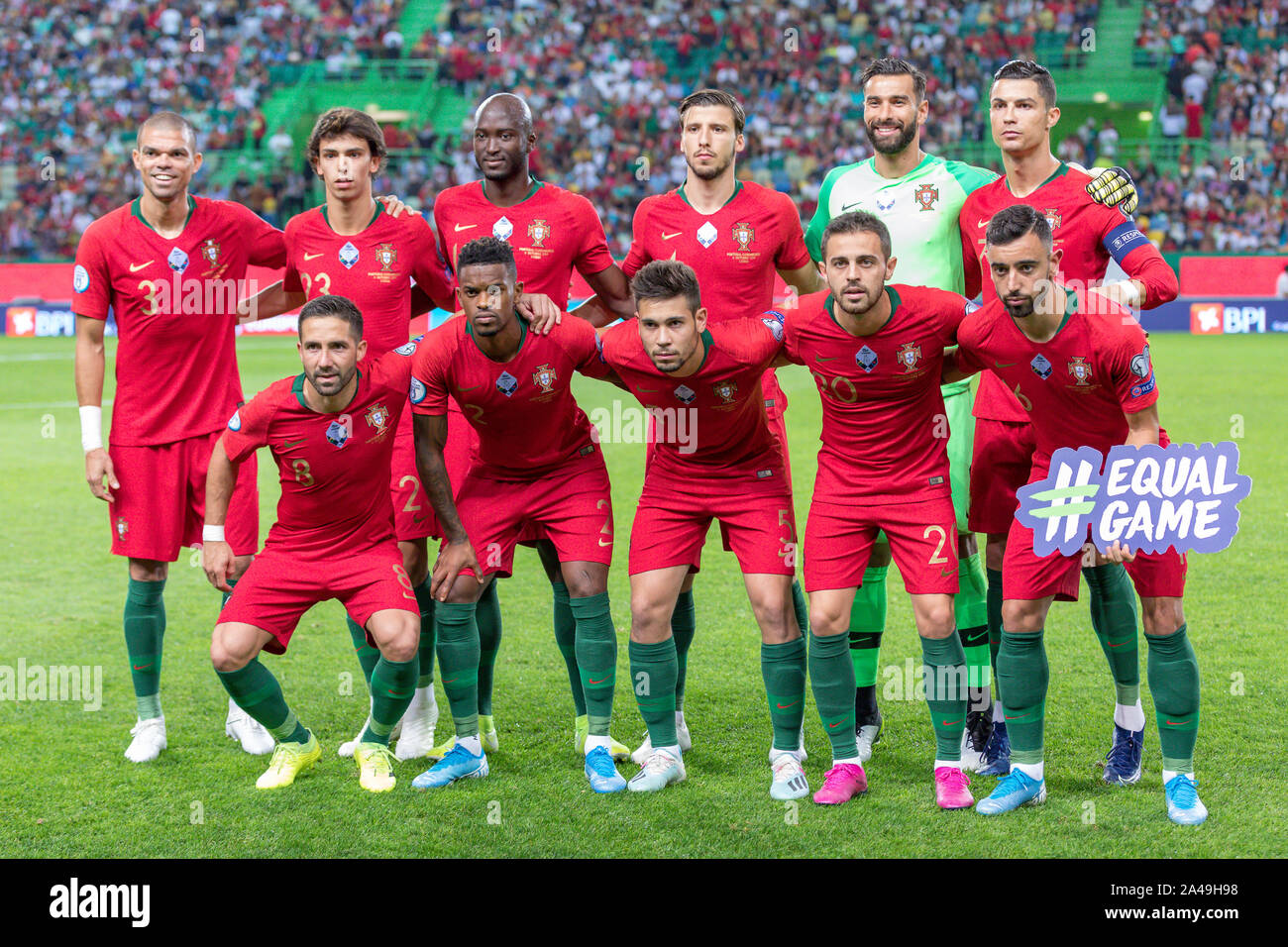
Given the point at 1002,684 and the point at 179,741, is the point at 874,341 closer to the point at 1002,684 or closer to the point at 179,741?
the point at 1002,684

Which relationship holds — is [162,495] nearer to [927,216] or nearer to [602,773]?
[602,773]

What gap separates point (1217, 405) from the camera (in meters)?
13.4

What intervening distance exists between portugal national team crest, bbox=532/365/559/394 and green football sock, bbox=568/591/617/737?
0.80 metres

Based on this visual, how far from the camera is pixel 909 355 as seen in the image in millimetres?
4637

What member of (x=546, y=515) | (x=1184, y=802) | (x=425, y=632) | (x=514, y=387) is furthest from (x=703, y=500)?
(x=1184, y=802)

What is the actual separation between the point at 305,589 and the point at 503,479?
2.78 feet

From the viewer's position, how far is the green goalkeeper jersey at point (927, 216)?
17.4ft

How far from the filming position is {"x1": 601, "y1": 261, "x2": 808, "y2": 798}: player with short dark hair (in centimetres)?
479

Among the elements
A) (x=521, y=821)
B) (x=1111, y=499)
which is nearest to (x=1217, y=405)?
(x=1111, y=499)

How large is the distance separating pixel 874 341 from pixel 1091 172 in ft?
3.93

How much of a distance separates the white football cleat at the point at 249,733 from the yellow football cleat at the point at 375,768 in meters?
0.48

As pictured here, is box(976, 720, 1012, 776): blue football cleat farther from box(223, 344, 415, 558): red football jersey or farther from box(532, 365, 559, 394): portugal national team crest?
box(223, 344, 415, 558): red football jersey

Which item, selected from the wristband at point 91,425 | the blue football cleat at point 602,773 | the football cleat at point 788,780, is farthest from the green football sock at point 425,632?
the football cleat at point 788,780

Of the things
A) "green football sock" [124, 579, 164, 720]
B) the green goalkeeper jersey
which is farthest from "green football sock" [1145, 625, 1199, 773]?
"green football sock" [124, 579, 164, 720]
